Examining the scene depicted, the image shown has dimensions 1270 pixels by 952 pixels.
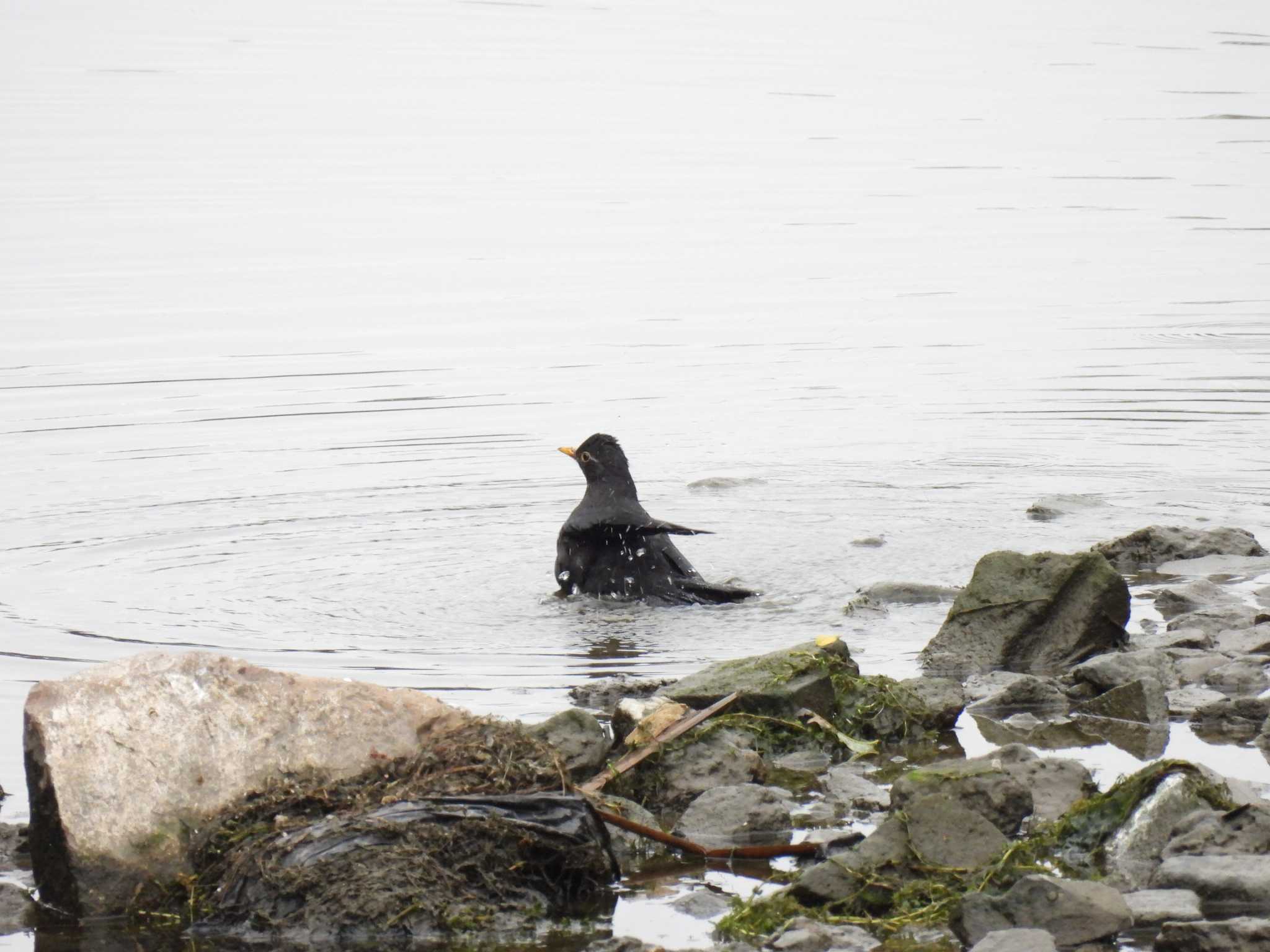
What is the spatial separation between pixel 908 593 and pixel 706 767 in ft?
12.8

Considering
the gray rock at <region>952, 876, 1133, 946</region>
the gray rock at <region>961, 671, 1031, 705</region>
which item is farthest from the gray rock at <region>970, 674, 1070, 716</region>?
the gray rock at <region>952, 876, 1133, 946</region>

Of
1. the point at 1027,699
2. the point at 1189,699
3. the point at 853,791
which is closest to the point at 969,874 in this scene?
the point at 853,791

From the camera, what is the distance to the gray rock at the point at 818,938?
17.7ft

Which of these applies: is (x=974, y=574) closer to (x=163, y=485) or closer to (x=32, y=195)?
(x=163, y=485)

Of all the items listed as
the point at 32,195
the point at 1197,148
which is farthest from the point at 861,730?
the point at 1197,148

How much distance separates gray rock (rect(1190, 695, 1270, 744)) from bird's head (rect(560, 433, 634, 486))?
4.50 metres

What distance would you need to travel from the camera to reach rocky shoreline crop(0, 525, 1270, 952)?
18.3ft

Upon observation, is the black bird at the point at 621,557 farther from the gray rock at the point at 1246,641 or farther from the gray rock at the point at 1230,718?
the gray rock at the point at 1230,718

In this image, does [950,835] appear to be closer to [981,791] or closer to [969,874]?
[969,874]

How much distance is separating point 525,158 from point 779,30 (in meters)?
34.5

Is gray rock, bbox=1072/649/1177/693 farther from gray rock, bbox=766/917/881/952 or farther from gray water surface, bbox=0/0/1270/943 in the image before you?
gray rock, bbox=766/917/881/952

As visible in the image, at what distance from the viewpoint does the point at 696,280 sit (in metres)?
24.9

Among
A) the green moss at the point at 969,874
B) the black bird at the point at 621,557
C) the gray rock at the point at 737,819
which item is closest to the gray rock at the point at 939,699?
the gray rock at the point at 737,819

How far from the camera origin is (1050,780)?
662 centimetres
